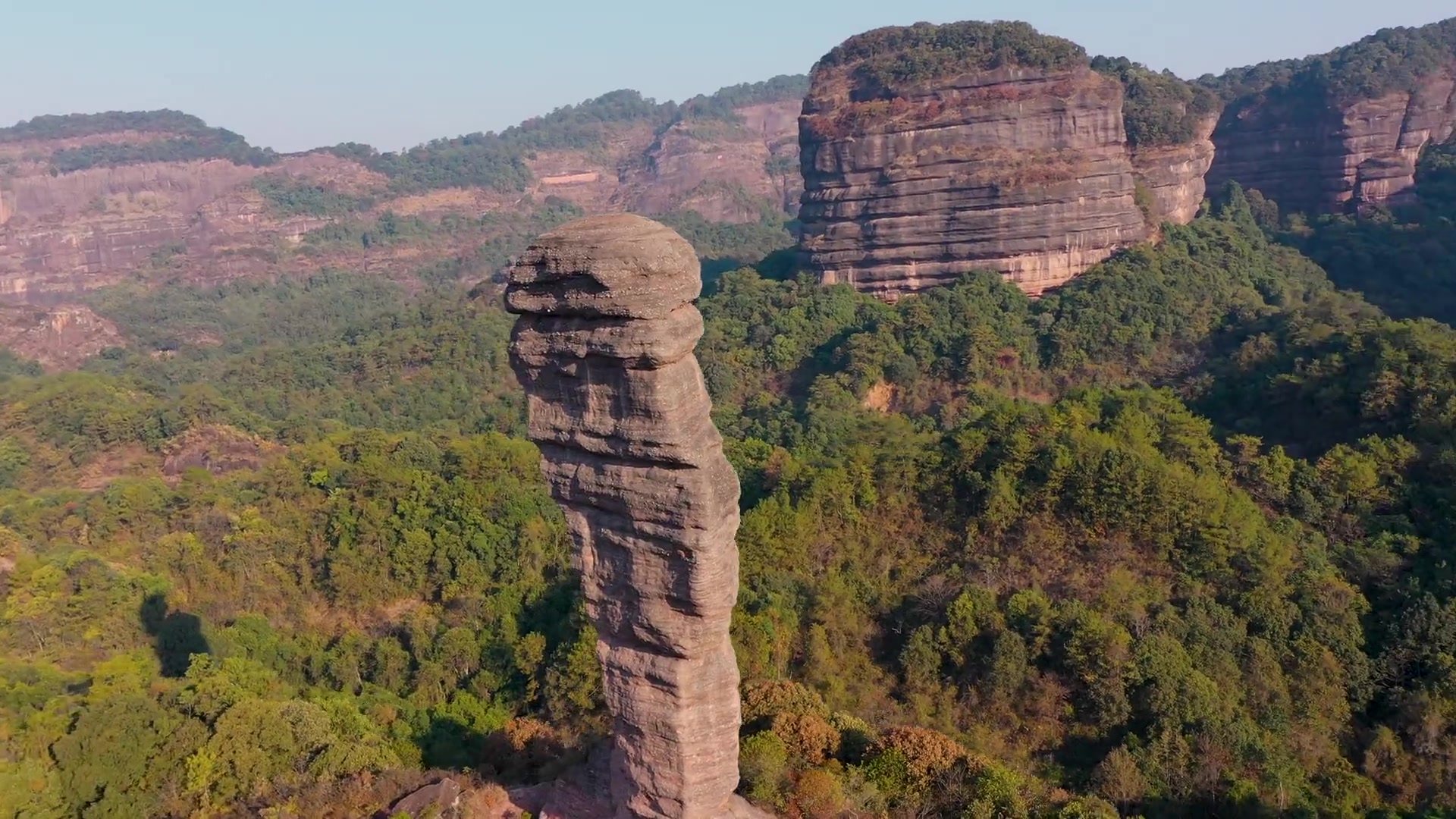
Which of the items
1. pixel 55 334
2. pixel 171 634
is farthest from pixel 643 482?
pixel 55 334

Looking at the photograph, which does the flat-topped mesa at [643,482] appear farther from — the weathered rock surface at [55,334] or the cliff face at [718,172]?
the cliff face at [718,172]

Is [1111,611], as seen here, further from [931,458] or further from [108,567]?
[108,567]

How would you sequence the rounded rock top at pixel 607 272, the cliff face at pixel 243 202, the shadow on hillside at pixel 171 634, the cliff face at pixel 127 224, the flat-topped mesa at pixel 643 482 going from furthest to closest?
the cliff face at pixel 243 202 → the cliff face at pixel 127 224 → the shadow on hillside at pixel 171 634 → the flat-topped mesa at pixel 643 482 → the rounded rock top at pixel 607 272

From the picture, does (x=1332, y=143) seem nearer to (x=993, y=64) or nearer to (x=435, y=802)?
(x=993, y=64)

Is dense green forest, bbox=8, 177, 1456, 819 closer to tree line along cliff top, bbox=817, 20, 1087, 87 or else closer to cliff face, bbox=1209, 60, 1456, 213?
tree line along cliff top, bbox=817, 20, 1087, 87

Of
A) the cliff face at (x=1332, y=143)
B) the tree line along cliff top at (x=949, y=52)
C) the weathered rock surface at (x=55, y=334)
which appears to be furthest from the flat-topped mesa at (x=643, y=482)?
the weathered rock surface at (x=55, y=334)

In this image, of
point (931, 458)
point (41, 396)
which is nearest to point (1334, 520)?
point (931, 458)

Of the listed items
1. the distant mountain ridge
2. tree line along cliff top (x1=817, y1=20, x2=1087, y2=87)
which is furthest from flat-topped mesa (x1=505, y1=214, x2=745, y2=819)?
the distant mountain ridge
